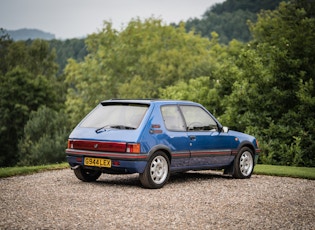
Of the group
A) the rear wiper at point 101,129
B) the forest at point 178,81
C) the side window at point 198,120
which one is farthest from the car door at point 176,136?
the forest at point 178,81

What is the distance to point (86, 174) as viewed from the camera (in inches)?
431

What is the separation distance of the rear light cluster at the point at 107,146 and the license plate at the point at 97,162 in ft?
0.61

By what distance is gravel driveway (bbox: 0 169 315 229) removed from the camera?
6.98 m

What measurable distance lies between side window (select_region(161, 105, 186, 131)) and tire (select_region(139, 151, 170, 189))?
66 centimetres

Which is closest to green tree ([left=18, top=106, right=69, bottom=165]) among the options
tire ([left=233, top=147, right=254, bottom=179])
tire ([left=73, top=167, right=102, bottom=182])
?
tire ([left=233, top=147, right=254, bottom=179])

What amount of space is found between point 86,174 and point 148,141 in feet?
5.89

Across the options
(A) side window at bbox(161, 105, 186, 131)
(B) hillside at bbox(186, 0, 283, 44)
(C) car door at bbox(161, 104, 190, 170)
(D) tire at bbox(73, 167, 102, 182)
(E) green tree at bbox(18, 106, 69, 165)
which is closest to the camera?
(C) car door at bbox(161, 104, 190, 170)

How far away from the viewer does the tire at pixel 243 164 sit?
12.0m

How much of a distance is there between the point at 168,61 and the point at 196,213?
50.5 m

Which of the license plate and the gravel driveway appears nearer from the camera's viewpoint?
the gravel driveway

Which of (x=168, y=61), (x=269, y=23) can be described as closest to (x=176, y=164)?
(x=269, y=23)

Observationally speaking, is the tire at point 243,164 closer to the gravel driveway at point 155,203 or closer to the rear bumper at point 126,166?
the gravel driveway at point 155,203

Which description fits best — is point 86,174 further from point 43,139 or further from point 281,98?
point 43,139

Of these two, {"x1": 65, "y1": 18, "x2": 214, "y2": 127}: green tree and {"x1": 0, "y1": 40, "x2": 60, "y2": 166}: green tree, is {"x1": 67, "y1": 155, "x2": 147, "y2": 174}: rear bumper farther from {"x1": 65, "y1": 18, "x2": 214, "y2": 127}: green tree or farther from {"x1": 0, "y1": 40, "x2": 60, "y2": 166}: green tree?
{"x1": 65, "y1": 18, "x2": 214, "y2": 127}: green tree
